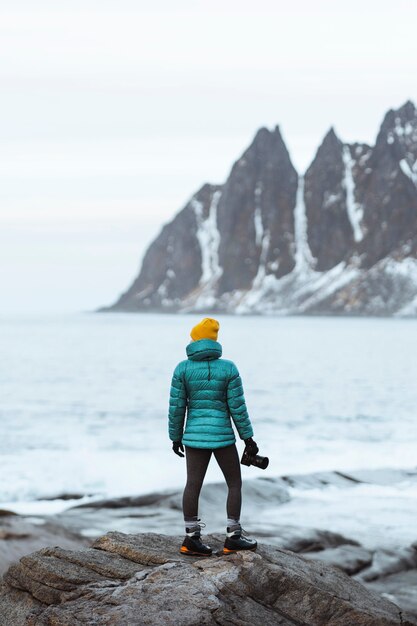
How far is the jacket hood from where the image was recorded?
8289 mm

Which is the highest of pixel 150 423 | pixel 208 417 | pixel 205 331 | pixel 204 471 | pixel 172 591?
pixel 205 331

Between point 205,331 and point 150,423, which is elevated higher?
point 205,331

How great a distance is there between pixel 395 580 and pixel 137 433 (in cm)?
2237

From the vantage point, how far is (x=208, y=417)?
827cm

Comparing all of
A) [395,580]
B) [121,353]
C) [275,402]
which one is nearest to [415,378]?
[275,402]

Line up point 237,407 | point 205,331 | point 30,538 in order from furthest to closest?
point 30,538 → point 205,331 → point 237,407

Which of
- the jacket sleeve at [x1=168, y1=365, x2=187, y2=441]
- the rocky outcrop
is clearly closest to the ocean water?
the rocky outcrop

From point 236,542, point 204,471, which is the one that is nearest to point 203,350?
point 204,471

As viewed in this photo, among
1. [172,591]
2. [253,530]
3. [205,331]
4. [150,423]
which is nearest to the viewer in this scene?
[172,591]

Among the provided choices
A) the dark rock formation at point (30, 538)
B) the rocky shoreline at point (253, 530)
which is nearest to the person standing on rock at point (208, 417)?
the rocky shoreline at point (253, 530)

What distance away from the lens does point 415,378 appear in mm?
64000

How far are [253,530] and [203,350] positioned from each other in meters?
9.62

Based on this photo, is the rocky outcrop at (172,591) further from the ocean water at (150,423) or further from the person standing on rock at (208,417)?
the ocean water at (150,423)

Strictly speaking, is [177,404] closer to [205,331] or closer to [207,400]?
[207,400]
